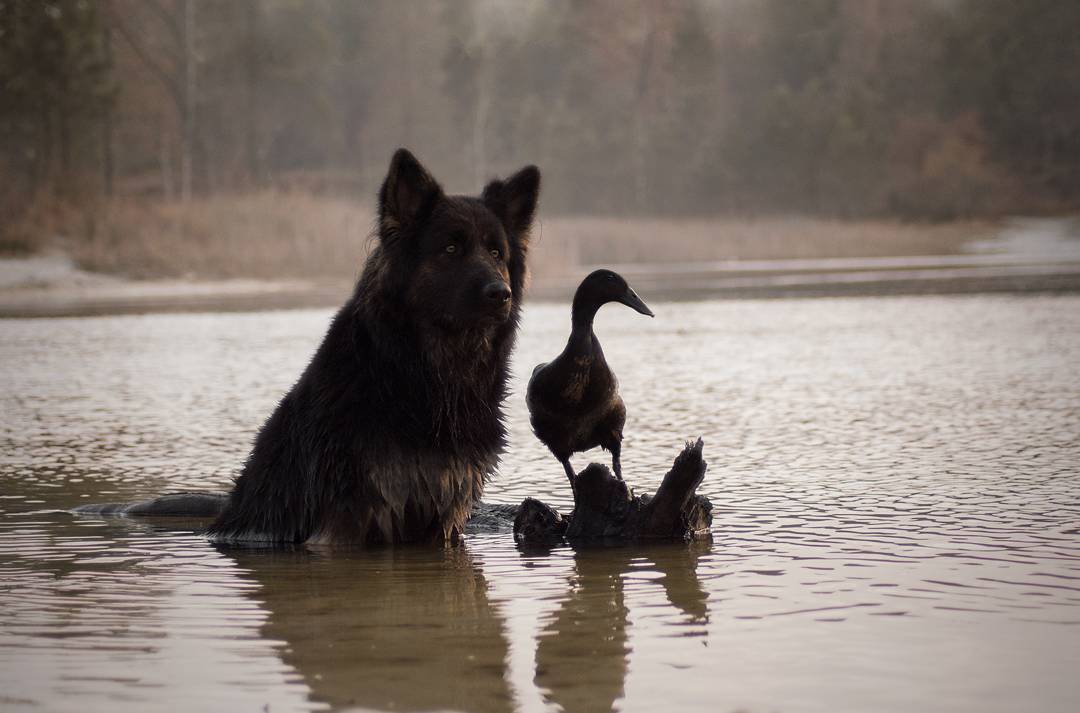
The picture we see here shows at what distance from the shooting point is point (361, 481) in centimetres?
563

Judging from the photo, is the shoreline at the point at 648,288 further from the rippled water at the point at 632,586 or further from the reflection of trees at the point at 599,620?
the reflection of trees at the point at 599,620

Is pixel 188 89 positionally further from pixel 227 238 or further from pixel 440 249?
pixel 440 249

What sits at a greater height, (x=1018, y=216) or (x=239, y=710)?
(x=1018, y=216)

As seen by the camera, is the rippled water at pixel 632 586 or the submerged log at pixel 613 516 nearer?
the rippled water at pixel 632 586

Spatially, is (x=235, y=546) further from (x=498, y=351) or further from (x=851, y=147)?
(x=851, y=147)

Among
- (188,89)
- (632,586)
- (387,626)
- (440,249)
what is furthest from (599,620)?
(188,89)

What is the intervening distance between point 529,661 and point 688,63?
69532 mm

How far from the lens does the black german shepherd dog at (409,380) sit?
18.2 feet

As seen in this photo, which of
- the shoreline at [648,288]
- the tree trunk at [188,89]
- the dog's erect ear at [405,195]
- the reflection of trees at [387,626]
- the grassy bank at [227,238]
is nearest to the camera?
the reflection of trees at [387,626]

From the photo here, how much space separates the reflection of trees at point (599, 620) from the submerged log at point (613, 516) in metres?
0.14

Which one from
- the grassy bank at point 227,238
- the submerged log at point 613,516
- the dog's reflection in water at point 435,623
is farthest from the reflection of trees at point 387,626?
the grassy bank at point 227,238

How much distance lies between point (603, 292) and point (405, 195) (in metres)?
1.01

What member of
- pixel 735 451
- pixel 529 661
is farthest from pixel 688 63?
pixel 529 661

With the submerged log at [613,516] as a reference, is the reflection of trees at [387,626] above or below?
below
